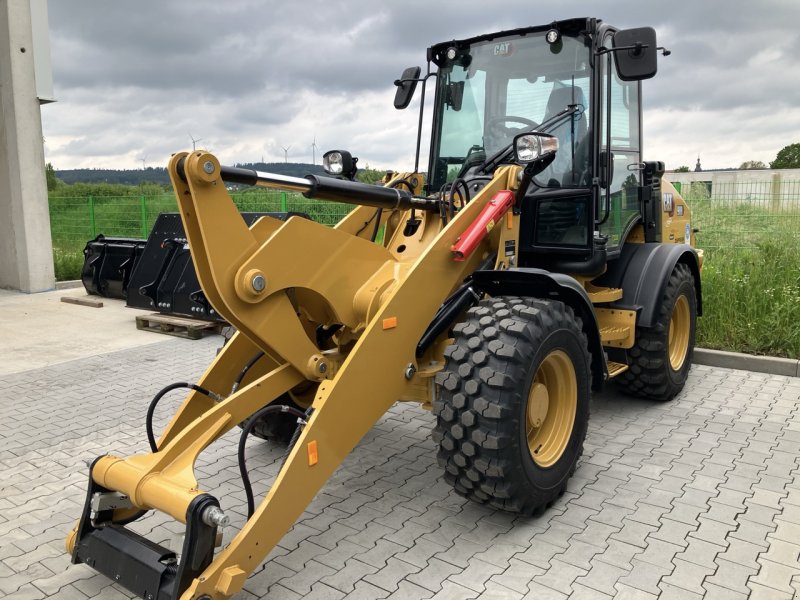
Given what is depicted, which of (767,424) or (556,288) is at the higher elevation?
(556,288)

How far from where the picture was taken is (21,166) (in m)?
11.5

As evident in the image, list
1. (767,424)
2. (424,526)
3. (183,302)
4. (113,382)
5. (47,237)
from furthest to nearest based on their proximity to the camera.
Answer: (47,237), (183,302), (113,382), (767,424), (424,526)

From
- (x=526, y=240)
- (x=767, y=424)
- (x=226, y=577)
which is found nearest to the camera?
(x=226, y=577)

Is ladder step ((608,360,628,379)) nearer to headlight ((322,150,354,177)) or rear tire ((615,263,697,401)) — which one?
rear tire ((615,263,697,401))

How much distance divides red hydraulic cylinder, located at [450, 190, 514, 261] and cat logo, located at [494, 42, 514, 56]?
135cm

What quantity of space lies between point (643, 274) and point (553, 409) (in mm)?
1828

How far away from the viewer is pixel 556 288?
377cm

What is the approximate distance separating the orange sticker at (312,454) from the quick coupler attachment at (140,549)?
451mm

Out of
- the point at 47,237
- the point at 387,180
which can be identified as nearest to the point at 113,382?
the point at 387,180

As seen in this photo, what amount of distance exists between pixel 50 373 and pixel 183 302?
6.79ft

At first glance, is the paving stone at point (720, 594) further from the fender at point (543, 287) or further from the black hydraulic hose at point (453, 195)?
the black hydraulic hose at point (453, 195)

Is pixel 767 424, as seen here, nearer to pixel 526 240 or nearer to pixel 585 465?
pixel 585 465

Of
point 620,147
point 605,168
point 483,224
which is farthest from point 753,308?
point 483,224

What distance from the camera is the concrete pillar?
37.0 feet
